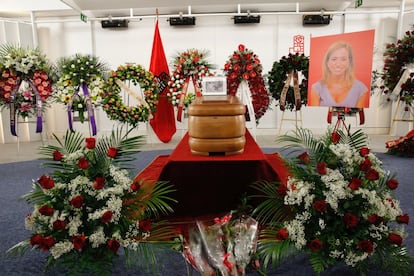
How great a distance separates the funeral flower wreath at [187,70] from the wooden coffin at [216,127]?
11.9ft

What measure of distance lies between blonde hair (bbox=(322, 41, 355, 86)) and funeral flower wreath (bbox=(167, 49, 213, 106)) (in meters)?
2.07

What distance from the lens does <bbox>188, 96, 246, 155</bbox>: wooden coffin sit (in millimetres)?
1696

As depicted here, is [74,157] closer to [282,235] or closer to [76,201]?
[76,201]

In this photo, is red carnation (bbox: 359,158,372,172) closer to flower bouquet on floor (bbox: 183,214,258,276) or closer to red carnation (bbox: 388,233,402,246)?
red carnation (bbox: 388,233,402,246)

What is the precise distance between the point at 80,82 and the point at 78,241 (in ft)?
12.5

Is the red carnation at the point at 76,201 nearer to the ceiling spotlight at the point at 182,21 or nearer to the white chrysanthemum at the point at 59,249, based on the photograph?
the white chrysanthemum at the point at 59,249

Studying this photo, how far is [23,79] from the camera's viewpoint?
462 centimetres

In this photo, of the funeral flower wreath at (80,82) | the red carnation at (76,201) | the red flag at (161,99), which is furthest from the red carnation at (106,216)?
the red flag at (161,99)

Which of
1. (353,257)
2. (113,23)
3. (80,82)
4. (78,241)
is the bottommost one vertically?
(353,257)

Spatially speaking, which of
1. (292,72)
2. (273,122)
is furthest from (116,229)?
(273,122)

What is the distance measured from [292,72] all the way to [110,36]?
4056 millimetres

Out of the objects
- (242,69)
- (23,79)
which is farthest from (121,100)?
(242,69)

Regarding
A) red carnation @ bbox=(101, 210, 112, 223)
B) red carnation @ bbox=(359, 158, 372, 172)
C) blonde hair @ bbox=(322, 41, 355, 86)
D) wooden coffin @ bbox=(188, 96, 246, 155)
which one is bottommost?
red carnation @ bbox=(101, 210, 112, 223)

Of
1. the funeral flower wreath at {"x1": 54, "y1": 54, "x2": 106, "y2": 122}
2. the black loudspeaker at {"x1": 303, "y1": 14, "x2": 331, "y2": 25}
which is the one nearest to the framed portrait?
the funeral flower wreath at {"x1": 54, "y1": 54, "x2": 106, "y2": 122}
